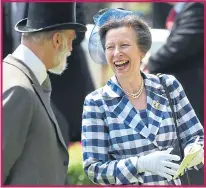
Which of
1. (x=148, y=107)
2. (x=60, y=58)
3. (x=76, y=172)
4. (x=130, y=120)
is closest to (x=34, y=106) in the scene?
(x=60, y=58)

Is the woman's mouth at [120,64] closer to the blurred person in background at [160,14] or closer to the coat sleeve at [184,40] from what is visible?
the coat sleeve at [184,40]

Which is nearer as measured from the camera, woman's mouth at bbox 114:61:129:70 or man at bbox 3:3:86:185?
man at bbox 3:3:86:185

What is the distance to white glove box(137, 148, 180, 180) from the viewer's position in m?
3.41

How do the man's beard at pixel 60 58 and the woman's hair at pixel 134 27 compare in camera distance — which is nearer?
the man's beard at pixel 60 58

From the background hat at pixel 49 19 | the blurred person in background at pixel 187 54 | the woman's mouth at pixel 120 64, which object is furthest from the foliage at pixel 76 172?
the woman's mouth at pixel 120 64

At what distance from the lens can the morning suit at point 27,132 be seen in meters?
3.19

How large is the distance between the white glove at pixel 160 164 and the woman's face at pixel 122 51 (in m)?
0.43

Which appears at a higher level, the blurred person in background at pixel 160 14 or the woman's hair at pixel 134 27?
the woman's hair at pixel 134 27

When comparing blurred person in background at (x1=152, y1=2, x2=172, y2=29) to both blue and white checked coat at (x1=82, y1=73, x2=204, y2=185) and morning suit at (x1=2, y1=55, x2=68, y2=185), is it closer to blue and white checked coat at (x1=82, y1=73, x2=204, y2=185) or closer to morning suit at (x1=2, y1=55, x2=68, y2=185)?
blue and white checked coat at (x1=82, y1=73, x2=204, y2=185)

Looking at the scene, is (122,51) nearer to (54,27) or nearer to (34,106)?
(54,27)

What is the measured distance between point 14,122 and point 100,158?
493 millimetres

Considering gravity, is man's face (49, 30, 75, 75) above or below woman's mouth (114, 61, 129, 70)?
above

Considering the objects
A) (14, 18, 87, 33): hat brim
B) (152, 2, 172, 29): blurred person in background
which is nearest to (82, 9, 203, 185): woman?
(14, 18, 87, 33): hat brim

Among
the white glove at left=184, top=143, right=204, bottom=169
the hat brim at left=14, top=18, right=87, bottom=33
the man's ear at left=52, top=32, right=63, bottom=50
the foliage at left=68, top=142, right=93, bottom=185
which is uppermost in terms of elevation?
the hat brim at left=14, top=18, right=87, bottom=33
